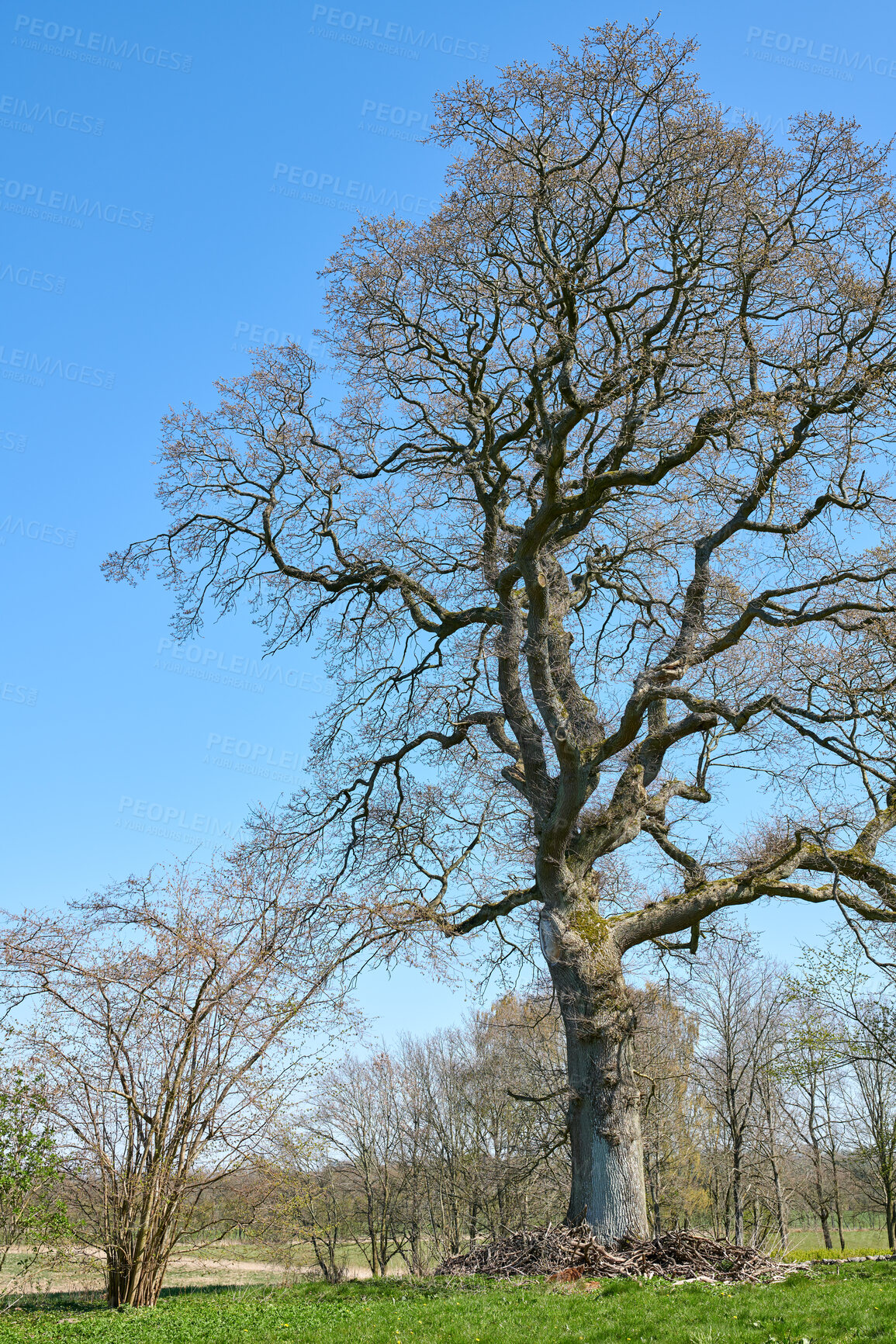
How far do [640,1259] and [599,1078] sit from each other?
1946 millimetres

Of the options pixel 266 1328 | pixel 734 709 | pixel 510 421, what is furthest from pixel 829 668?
pixel 266 1328

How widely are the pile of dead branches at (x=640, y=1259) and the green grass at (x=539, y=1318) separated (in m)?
0.44

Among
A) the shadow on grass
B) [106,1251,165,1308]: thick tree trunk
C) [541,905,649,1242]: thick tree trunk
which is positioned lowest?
the shadow on grass

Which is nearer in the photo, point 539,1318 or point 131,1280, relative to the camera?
point 539,1318

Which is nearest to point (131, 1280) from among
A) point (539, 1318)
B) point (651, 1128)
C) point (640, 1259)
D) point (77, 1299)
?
point (77, 1299)

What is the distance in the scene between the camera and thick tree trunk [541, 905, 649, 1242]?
10203mm

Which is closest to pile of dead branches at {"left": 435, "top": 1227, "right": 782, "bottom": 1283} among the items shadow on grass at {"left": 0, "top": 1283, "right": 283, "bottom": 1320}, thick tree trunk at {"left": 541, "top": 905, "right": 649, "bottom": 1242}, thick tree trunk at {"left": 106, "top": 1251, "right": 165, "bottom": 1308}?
thick tree trunk at {"left": 541, "top": 905, "right": 649, "bottom": 1242}

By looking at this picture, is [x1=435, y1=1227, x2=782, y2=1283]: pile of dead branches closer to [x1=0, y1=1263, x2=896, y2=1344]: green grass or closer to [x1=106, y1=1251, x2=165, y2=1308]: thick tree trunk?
[x1=0, y1=1263, x2=896, y2=1344]: green grass

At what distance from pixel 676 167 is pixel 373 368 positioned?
494 centimetres

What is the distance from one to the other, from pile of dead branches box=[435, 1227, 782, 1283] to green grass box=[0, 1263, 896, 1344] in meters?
0.44

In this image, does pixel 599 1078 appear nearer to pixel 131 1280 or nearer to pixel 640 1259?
pixel 640 1259

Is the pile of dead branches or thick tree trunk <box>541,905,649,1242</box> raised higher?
thick tree trunk <box>541,905,649,1242</box>

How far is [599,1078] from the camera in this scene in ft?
35.7

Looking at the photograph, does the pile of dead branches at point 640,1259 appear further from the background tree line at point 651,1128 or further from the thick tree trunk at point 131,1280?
the background tree line at point 651,1128
